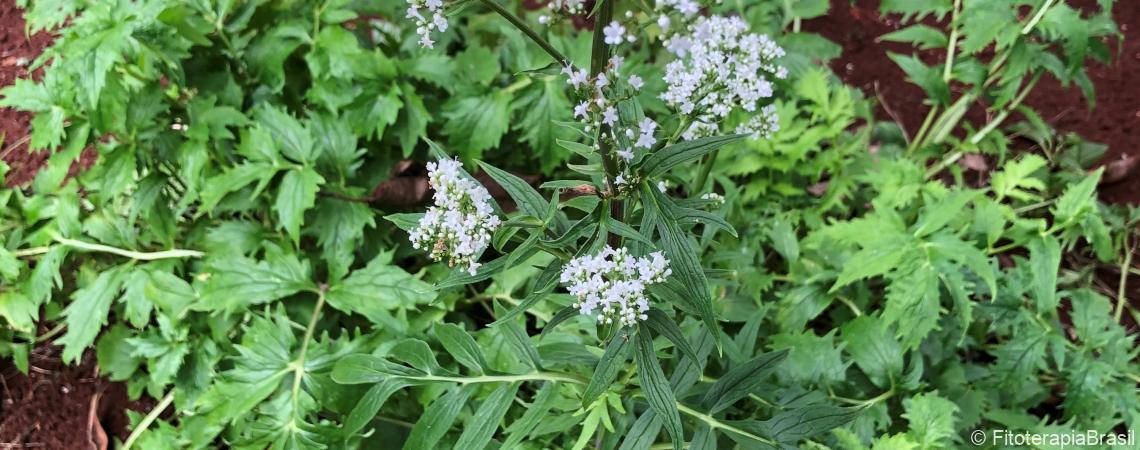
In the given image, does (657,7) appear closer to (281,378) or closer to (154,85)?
(281,378)

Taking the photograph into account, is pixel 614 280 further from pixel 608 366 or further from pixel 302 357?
pixel 302 357

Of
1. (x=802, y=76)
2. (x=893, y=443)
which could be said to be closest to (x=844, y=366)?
(x=893, y=443)

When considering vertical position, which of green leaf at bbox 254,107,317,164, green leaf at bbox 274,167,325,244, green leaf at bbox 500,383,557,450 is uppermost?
green leaf at bbox 254,107,317,164

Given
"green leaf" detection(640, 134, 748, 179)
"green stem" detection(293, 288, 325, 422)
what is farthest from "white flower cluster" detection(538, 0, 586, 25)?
"green stem" detection(293, 288, 325, 422)

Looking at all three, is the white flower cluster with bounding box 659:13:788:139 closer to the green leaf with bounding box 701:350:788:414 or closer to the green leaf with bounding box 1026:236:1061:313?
the green leaf with bounding box 701:350:788:414

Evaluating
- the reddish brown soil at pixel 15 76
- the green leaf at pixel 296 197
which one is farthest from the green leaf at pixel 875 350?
the reddish brown soil at pixel 15 76

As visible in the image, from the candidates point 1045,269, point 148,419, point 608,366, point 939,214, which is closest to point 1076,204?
point 1045,269

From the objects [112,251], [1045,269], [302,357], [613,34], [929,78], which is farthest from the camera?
[929,78]
